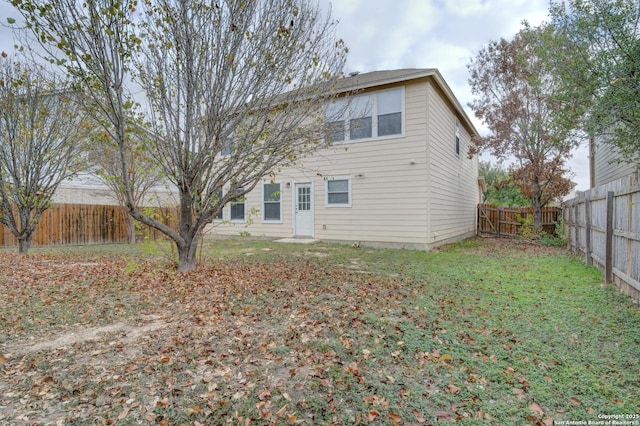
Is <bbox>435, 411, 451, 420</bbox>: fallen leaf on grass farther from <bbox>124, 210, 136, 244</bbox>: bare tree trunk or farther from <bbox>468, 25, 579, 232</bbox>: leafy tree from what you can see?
<bbox>124, 210, 136, 244</bbox>: bare tree trunk

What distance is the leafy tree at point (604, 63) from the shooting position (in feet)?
15.1

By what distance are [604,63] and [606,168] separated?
34.0ft

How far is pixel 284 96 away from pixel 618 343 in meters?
6.07

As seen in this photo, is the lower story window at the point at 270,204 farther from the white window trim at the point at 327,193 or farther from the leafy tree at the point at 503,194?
the leafy tree at the point at 503,194

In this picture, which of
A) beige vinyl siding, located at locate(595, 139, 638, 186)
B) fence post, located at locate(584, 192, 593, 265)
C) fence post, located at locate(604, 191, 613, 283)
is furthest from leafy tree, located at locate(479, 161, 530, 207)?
fence post, located at locate(604, 191, 613, 283)

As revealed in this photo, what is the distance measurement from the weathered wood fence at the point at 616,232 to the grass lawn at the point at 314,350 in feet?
1.12

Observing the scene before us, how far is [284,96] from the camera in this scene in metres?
6.66

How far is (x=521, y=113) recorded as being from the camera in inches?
463

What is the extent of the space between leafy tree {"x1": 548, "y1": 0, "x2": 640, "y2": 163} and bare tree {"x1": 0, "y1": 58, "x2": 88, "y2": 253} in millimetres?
10258

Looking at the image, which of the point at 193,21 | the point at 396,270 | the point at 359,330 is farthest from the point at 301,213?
the point at 359,330

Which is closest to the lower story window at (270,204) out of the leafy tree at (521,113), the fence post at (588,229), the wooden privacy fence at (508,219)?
the leafy tree at (521,113)

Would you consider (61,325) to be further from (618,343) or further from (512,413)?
(618,343)

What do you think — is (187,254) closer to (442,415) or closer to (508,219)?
(442,415)

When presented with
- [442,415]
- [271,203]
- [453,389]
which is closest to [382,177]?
[271,203]
